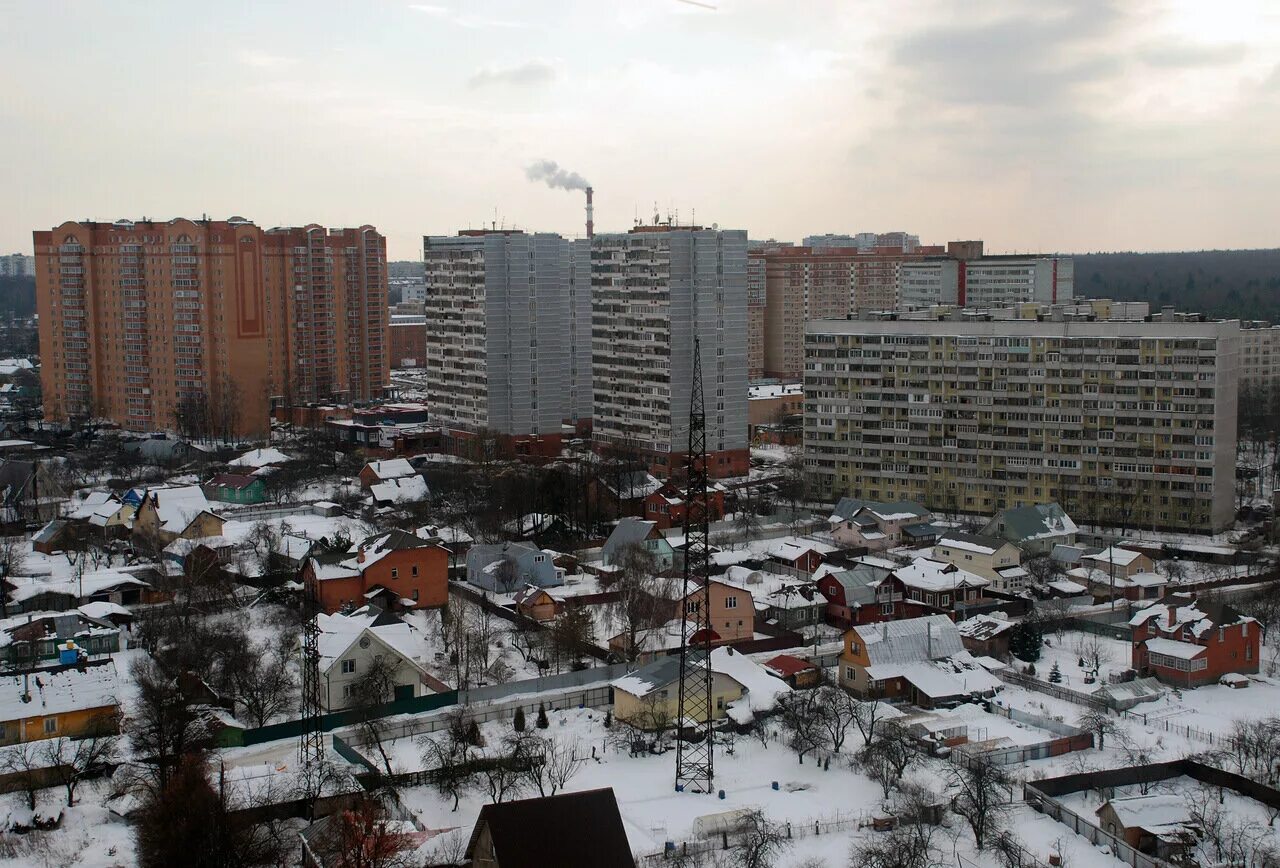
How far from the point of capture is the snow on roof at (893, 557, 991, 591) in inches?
814

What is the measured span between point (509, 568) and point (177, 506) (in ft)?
23.8

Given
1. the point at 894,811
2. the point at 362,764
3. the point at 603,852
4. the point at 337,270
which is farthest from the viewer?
the point at 337,270

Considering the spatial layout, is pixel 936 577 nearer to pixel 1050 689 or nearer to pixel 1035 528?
pixel 1035 528

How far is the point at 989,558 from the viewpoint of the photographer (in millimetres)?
21953

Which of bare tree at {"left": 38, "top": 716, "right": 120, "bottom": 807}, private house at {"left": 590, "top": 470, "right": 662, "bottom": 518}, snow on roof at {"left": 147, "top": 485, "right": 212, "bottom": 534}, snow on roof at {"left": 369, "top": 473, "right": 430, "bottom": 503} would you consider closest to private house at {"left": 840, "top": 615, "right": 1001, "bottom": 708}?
bare tree at {"left": 38, "top": 716, "right": 120, "bottom": 807}

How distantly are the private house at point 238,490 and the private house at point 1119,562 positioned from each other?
16.5 meters

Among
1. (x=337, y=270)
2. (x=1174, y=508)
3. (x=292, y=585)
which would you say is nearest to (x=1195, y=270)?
(x=337, y=270)

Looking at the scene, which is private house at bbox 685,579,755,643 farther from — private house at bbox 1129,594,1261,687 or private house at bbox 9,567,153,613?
private house at bbox 9,567,153,613

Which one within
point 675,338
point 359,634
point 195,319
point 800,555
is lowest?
point 800,555

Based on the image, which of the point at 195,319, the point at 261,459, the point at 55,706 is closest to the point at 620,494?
the point at 261,459

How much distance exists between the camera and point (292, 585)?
69.2ft

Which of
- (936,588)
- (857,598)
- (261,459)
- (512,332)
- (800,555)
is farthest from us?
(512,332)

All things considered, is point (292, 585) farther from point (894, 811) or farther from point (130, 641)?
point (894, 811)

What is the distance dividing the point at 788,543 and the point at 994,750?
9637 mm
